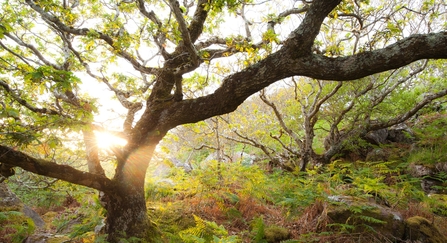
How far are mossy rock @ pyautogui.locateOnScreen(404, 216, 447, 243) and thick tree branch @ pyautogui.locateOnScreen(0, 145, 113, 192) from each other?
564 centimetres

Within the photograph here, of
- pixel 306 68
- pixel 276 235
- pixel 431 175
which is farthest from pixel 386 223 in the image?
pixel 431 175

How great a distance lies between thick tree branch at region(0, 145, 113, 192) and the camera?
12.4ft

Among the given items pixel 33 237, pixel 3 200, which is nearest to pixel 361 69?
pixel 33 237

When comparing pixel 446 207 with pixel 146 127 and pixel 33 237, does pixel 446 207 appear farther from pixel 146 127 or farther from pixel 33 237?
pixel 33 237

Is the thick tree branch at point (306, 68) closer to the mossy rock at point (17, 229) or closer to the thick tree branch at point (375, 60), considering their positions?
the thick tree branch at point (375, 60)

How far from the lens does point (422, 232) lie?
13.0 ft

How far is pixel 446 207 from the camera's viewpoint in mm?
5160

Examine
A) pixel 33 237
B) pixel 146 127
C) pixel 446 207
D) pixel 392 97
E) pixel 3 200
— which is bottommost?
pixel 33 237

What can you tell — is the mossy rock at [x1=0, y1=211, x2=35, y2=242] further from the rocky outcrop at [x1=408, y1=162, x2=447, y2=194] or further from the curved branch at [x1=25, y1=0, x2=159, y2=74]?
the rocky outcrop at [x1=408, y1=162, x2=447, y2=194]

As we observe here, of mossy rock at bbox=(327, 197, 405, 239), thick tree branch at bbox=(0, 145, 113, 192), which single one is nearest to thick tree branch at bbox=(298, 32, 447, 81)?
mossy rock at bbox=(327, 197, 405, 239)

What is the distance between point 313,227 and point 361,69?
10.3ft

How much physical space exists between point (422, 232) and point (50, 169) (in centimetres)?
656

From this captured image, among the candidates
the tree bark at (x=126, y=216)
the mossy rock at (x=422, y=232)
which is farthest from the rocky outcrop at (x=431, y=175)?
the tree bark at (x=126, y=216)

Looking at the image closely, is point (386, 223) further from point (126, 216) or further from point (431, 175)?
point (431, 175)
